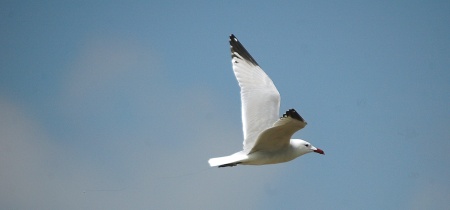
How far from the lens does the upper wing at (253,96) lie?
10484 millimetres

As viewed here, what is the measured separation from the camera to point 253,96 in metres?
11.1

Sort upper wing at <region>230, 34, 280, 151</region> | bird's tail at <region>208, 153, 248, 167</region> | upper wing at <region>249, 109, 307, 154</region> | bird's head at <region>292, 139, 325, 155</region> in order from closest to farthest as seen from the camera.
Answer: upper wing at <region>249, 109, 307, 154</region> < bird's tail at <region>208, 153, 248, 167</region> < bird's head at <region>292, 139, 325, 155</region> < upper wing at <region>230, 34, 280, 151</region>

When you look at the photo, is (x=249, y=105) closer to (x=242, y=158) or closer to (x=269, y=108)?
(x=269, y=108)

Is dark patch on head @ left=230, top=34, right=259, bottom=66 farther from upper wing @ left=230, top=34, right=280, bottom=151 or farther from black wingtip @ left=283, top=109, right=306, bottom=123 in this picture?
black wingtip @ left=283, top=109, right=306, bottom=123

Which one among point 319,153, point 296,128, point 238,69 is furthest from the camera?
point 238,69

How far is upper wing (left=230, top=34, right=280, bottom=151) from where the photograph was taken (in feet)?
34.4

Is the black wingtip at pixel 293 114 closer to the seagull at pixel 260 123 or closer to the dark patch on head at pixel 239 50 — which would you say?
the seagull at pixel 260 123

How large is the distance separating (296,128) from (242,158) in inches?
38.9

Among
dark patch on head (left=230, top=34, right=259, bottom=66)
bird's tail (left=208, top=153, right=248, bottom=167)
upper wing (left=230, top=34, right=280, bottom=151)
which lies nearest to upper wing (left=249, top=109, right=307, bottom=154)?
bird's tail (left=208, top=153, right=248, bottom=167)

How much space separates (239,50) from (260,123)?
234 centimetres

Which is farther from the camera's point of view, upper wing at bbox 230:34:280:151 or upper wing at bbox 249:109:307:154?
upper wing at bbox 230:34:280:151

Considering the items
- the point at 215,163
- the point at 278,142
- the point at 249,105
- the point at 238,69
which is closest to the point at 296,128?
the point at 278,142

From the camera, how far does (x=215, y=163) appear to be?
30.8 feet

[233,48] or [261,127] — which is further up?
[233,48]
